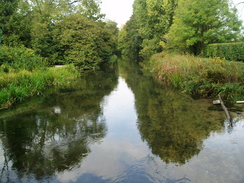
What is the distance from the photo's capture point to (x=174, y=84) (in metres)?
14.0

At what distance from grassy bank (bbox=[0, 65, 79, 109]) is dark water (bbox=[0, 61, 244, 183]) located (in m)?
0.91

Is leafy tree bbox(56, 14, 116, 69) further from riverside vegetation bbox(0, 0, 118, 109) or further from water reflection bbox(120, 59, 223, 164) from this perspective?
water reflection bbox(120, 59, 223, 164)

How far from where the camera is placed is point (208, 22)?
18984 mm

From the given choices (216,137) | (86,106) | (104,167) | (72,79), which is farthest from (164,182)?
(72,79)

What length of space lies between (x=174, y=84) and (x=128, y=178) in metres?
10.4

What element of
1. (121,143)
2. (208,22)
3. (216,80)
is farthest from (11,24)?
(121,143)

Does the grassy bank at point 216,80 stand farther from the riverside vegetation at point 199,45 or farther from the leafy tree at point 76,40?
the leafy tree at point 76,40

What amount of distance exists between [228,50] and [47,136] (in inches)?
624

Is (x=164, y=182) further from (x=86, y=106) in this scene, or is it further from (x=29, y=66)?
(x=29, y=66)

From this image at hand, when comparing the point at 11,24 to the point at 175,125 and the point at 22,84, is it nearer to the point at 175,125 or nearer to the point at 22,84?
the point at 22,84

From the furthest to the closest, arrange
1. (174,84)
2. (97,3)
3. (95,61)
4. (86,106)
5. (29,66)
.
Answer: (97,3)
(95,61)
(29,66)
(174,84)
(86,106)

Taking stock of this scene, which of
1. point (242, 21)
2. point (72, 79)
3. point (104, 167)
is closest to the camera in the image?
point (104, 167)

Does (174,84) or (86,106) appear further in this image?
(174,84)

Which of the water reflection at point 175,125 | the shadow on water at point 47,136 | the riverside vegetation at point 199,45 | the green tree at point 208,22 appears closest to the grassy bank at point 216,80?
the riverside vegetation at point 199,45
